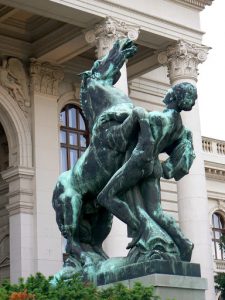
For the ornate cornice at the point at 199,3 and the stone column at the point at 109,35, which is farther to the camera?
the ornate cornice at the point at 199,3

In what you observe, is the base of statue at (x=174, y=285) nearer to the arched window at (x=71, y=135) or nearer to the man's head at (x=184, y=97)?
the man's head at (x=184, y=97)

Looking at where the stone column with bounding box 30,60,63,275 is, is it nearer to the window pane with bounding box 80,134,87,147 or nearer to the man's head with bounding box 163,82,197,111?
the window pane with bounding box 80,134,87,147

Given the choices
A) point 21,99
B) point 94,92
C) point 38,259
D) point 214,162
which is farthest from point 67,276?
point 214,162

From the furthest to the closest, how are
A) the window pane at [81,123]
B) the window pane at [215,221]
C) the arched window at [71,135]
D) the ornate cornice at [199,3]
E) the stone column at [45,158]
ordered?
the window pane at [215,221], the window pane at [81,123], the arched window at [71,135], the ornate cornice at [199,3], the stone column at [45,158]

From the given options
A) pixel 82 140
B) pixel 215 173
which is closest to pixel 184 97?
pixel 82 140

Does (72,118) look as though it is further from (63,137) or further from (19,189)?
(19,189)

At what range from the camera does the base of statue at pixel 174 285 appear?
23.7 ft

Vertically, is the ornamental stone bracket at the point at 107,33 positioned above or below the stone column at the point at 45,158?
above

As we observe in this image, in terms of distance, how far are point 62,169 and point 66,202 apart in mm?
17905

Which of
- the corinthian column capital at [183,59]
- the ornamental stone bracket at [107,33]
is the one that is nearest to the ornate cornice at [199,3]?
the corinthian column capital at [183,59]

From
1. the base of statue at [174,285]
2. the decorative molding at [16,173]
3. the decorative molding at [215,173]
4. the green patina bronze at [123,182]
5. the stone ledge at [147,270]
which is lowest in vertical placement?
the base of statue at [174,285]

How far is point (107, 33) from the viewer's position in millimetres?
21969

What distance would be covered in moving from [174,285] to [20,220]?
17.1 meters

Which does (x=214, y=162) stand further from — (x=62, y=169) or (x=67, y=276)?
(x=67, y=276)
